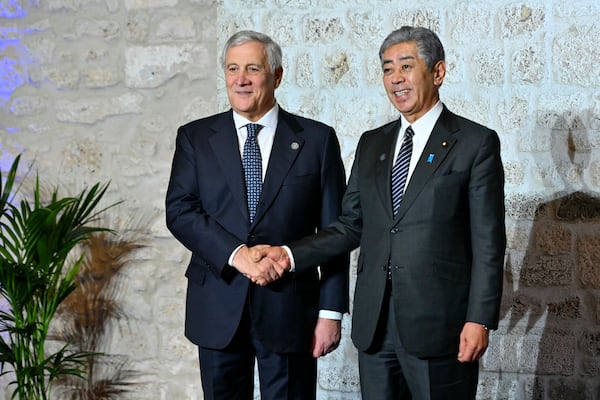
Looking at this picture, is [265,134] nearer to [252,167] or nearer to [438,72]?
[252,167]

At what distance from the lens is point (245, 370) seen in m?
2.89

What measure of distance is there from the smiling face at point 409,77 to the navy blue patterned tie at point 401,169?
0.09 m

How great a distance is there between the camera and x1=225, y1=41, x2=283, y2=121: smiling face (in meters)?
2.85

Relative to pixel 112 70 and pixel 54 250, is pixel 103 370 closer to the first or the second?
pixel 54 250

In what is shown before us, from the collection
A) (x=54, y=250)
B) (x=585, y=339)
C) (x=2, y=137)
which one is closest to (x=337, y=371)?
(x=585, y=339)

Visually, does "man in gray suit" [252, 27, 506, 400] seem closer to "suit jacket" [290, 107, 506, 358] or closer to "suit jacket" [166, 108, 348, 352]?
"suit jacket" [290, 107, 506, 358]

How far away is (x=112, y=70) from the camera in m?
4.56

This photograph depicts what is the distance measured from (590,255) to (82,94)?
2657 mm

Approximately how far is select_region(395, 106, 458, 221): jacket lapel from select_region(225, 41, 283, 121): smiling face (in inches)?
23.4

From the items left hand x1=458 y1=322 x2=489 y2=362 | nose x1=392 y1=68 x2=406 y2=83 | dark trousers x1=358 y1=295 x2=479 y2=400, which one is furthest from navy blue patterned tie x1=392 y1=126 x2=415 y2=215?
left hand x1=458 y1=322 x2=489 y2=362

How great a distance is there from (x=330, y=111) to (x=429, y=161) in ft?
5.62

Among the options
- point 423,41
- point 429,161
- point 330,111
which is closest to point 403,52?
point 423,41

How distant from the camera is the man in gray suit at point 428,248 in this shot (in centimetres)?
254

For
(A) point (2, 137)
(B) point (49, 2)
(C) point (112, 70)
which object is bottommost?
(A) point (2, 137)
